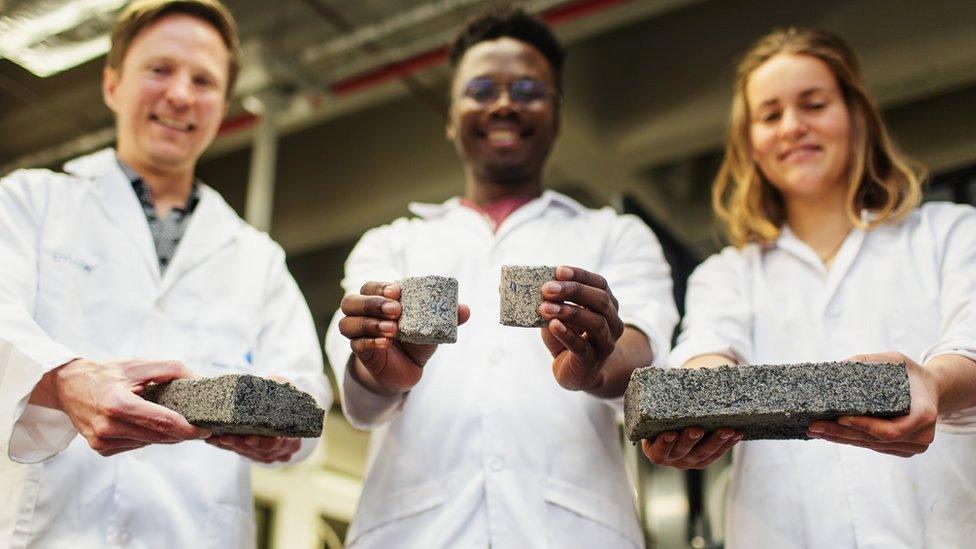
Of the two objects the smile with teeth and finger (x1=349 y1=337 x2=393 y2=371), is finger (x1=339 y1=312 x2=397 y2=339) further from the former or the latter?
the smile with teeth

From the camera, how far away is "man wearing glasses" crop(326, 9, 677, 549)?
5.75 feet

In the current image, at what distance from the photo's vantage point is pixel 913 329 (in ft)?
6.10

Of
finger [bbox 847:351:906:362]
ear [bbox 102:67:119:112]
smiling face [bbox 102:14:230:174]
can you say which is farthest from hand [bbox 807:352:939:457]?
ear [bbox 102:67:119:112]

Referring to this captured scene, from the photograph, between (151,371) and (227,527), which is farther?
(227,527)

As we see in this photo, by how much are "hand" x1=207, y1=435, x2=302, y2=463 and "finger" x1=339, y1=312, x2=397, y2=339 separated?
0.27 m

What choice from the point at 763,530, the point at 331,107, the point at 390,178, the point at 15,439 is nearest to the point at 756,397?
the point at 763,530

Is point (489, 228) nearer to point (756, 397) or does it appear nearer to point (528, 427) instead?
point (528, 427)

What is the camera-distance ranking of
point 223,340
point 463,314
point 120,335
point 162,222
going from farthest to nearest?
point 162,222
point 223,340
point 120,335
point 463,314

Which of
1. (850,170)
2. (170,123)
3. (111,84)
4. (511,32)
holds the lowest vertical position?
(850,170)

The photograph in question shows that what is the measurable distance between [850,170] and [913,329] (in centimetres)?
40

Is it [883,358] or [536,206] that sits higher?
[536,206]

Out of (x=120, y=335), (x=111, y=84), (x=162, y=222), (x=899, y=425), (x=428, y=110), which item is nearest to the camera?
(x=899, y=425)

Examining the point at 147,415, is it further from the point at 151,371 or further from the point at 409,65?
the point at 409,65

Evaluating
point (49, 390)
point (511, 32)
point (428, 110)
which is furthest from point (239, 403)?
point (428, 110)
